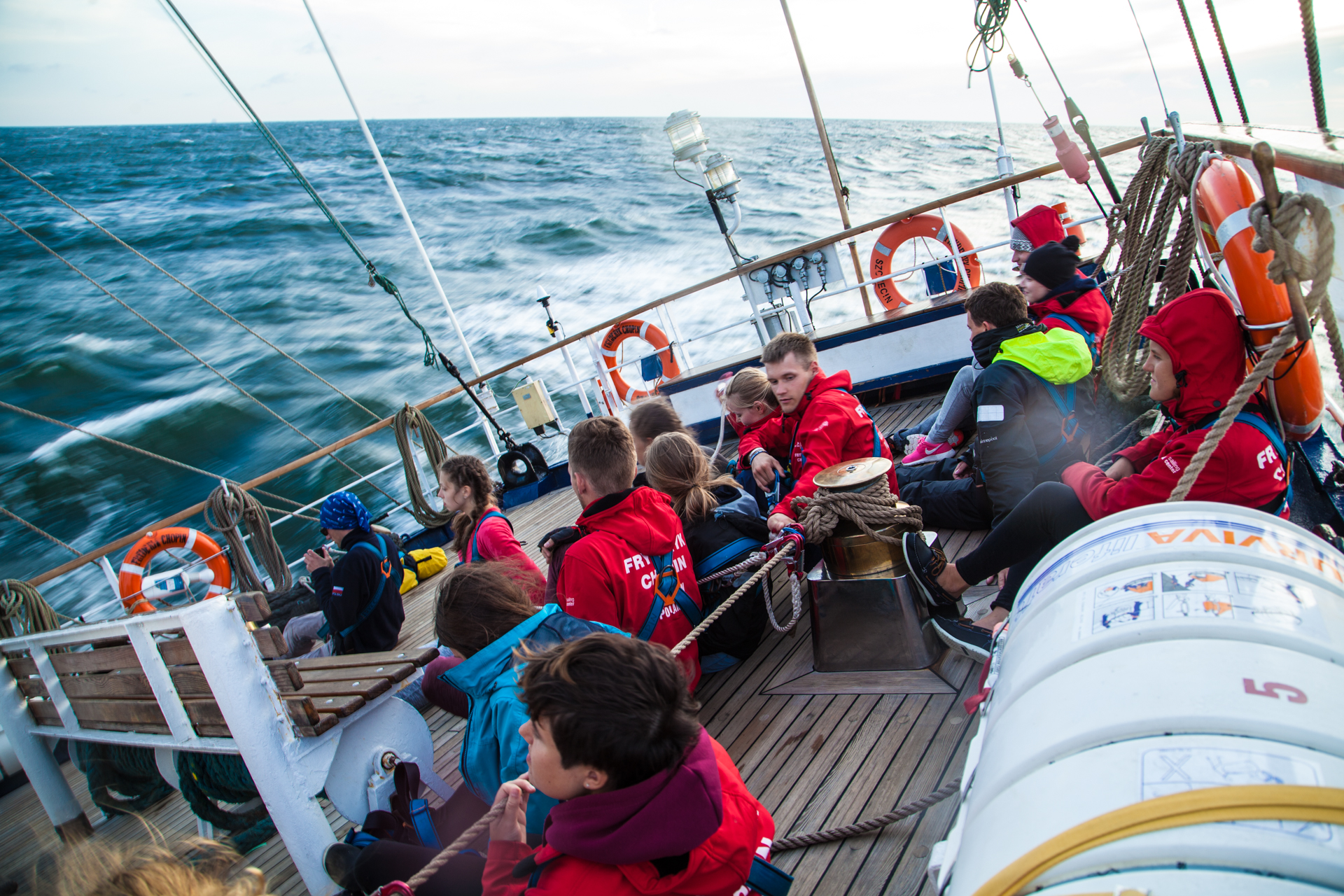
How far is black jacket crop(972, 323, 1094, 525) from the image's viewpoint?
2.79m

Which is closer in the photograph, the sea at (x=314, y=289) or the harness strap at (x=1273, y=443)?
the harness strap at (x=1273, y=443)

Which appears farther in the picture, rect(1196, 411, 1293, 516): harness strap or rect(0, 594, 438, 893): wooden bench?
rect(0, 594, 438, 893): wooden bench

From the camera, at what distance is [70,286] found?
21.0 metres

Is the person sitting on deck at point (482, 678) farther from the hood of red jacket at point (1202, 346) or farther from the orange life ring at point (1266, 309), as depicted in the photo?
the orange life ring at point (1266, 309)

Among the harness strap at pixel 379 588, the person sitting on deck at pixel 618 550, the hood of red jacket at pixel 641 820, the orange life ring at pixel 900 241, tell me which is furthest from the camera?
the orange life ring at pixel 900 241

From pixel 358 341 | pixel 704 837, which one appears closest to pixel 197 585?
pixel 704 837

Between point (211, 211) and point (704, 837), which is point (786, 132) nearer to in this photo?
point (211, 211)

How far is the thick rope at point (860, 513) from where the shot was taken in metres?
2.34

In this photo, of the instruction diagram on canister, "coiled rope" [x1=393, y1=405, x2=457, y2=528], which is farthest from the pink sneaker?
"coiled rope" [x1=393, y1=405, x2=457, y2=528]

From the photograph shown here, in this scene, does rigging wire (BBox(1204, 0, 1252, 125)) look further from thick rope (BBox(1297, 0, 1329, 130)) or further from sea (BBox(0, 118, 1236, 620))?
sea (BBox(0, 118, 1236, 620))

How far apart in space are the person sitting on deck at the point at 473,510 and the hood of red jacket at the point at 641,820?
6.24ft

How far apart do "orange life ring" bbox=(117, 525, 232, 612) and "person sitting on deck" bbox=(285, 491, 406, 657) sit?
2031 millimetres

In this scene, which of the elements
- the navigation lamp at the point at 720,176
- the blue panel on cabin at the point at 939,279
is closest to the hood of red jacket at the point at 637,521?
the navigation lamp at the point at 720,176

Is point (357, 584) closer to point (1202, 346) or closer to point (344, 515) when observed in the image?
point (344, 515)
